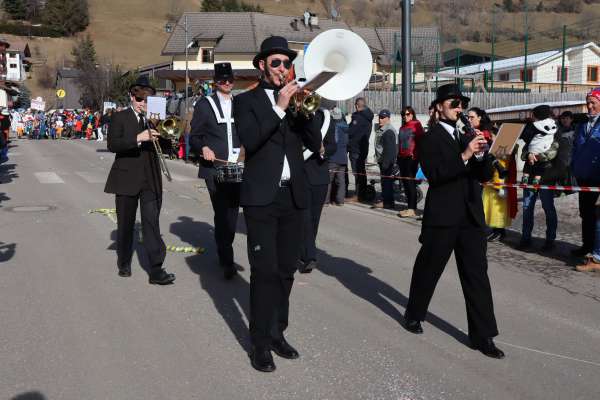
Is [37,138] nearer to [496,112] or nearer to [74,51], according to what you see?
[496,112]

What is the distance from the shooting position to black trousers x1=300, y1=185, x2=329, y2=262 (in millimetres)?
7766

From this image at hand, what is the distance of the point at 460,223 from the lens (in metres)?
5.25

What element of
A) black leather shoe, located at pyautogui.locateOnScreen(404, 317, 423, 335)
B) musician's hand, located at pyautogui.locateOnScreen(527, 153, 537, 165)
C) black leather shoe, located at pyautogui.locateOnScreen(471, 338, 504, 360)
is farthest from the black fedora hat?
musician's hand, located at pyautogui.locateOnScreen(527, 153, 537, 165)

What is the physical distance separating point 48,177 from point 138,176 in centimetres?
1297

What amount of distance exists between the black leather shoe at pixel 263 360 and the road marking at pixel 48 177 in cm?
1439

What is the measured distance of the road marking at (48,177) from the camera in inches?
704

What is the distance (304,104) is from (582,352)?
2862 mm

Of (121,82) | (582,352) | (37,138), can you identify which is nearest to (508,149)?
(582,352)

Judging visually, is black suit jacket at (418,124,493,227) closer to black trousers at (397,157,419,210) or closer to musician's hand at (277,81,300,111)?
musician's hand at (277,81,300,111)

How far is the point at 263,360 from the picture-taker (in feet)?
15.6

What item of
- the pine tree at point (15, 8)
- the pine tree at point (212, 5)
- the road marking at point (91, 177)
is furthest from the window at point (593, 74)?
the pine tree at point (15, 8)

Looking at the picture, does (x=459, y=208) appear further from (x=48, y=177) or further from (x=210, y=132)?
(x=48, y=177)

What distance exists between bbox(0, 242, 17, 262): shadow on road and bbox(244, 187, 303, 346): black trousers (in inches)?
190

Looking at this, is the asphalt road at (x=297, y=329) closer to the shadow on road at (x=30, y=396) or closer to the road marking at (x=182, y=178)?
the shadow on road at (x=30, y=396)
